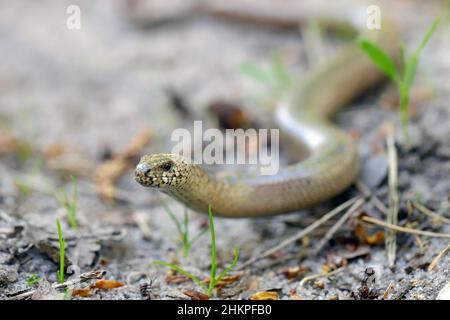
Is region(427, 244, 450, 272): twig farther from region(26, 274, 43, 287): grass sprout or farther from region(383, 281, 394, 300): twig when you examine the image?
region(26, 274, 43, 287): grass sprout

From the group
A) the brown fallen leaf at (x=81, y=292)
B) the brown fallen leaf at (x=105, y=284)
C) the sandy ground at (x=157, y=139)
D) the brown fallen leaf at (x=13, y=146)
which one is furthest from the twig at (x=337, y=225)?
the brown fallen leaf at (x=13, y=146)

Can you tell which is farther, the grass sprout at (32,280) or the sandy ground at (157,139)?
the sandy ground at (157,139)

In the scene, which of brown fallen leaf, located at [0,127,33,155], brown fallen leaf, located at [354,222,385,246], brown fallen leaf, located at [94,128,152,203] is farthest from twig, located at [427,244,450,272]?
brown fallen leaf, located at [0,127,33,155]

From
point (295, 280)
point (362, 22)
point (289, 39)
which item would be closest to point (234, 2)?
point (289, 39)

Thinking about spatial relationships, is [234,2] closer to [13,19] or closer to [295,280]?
[13,19]

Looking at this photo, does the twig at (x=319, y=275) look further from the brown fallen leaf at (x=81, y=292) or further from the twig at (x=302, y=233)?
the brown fallen leaf at (x=81, y=292)
